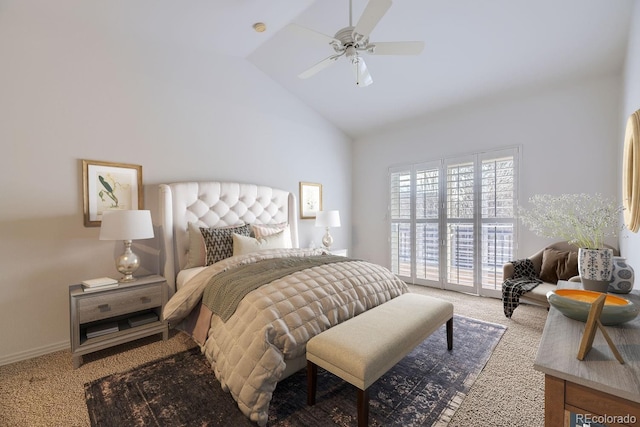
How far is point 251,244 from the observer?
10.0ft

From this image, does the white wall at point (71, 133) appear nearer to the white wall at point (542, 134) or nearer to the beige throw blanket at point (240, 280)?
the beige throw blanket at point (240, 280)

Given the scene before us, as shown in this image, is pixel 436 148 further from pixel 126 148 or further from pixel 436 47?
pixel 126 148

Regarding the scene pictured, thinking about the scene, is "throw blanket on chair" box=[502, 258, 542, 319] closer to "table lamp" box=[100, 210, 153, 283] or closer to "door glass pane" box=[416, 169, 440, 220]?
"door glass pane" box=[416, 169, 440, 220]

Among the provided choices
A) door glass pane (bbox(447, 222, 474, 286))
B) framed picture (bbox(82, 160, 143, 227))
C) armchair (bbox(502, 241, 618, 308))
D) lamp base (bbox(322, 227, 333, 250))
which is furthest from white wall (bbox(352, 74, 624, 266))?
framed picture (bbox(82, 160, 143, 227))

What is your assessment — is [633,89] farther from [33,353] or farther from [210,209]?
[33,353]

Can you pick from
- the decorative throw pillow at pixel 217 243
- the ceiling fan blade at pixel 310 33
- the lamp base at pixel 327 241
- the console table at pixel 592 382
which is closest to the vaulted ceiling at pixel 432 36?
the ceiling fan blade at pixel 310 33

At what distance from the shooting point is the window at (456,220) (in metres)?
3.78

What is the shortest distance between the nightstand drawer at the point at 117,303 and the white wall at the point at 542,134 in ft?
13.2

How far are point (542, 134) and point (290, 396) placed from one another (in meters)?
4.04

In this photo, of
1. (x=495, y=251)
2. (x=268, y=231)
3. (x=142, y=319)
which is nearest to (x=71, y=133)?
(x=142, y=319)

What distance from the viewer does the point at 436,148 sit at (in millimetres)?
4383

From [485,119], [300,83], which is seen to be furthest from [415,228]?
[300,83]

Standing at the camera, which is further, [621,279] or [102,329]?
[102,329]

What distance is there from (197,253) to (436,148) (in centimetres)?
373
